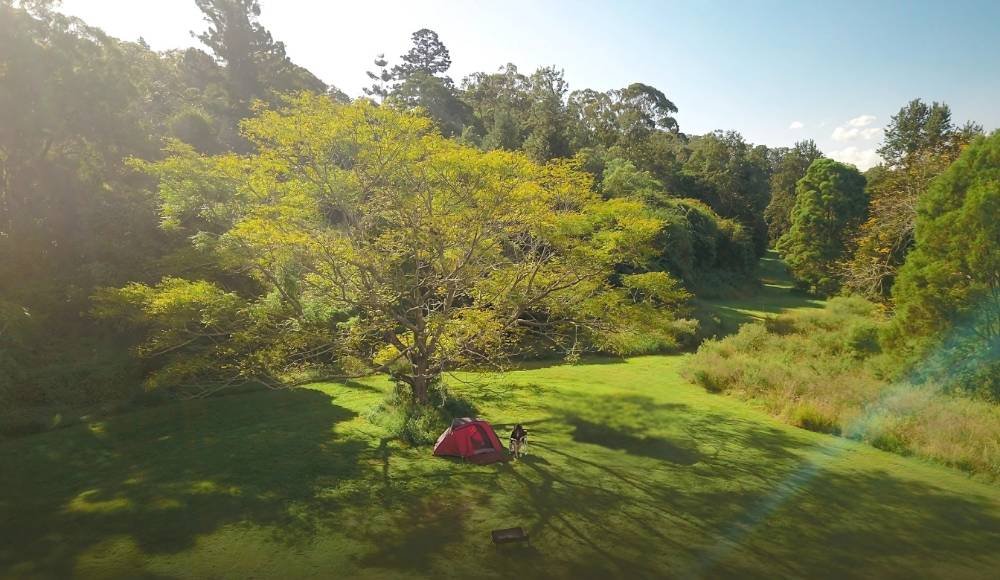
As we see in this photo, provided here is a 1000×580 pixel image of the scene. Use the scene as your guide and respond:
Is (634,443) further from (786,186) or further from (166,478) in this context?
(786,186)

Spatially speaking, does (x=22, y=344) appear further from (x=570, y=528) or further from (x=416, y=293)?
(x=570, y=528)

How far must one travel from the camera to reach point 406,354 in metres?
15.0

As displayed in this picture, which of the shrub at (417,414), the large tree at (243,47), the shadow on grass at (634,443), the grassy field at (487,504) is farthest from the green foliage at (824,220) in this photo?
the large tree at (243,47)

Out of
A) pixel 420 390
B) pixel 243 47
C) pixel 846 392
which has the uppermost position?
pixel 243 47

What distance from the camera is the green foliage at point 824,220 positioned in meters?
42.9

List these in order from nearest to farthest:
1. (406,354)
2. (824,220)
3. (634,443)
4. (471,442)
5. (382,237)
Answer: (471,442) < (634,443) < (382,237) < (406,354) < (824,220)

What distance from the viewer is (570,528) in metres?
9.34

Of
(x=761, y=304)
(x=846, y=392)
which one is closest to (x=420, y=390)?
(x=846, y=392)

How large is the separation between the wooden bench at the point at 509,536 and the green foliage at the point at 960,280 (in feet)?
48.9

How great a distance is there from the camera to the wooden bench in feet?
28.1

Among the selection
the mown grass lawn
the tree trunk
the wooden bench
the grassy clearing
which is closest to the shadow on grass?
the mown grass lawn

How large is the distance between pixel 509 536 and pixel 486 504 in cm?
166

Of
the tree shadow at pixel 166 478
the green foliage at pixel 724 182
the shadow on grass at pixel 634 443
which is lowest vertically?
the tree shadow at pixel 166 478

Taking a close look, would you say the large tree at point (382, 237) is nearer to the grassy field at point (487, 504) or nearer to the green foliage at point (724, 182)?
the grassy field at point (487, 504)
